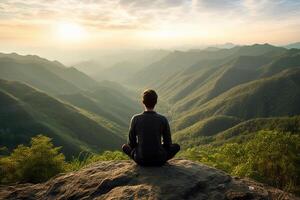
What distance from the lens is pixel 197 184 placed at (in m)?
12.6

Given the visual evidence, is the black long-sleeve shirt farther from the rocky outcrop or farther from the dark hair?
the rocky outcrop

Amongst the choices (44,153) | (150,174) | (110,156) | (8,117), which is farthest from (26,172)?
(8,117)

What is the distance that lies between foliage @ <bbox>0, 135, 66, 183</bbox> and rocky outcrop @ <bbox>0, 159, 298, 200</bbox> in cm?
1462

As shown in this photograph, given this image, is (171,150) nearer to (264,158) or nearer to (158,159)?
(158,159)

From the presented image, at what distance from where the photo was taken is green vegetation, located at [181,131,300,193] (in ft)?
96.8

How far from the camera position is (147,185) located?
12.1 m

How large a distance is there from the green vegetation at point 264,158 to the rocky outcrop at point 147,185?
44.2 feet

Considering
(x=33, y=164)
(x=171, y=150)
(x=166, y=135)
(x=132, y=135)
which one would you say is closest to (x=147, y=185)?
(x=171, y=150)

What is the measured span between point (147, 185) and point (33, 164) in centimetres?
2189

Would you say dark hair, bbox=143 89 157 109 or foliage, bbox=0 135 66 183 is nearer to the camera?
dark hair, bbox=143 89 157 109

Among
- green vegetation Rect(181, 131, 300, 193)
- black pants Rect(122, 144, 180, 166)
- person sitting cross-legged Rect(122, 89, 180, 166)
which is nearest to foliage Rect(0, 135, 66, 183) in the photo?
green vegetation Rect(181, 131, 300, 193)

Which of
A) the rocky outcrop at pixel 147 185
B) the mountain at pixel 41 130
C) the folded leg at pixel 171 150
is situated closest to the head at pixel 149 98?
the folded leg at pixel 171 150

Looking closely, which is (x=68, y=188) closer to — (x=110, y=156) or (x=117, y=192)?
(x=117, y=192)

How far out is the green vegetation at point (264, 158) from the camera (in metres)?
29.5
